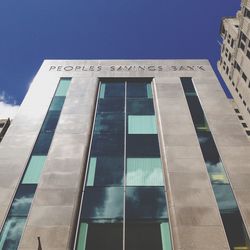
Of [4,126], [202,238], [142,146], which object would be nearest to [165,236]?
[202,238]

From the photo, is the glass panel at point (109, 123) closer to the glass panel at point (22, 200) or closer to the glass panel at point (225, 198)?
the glass panel at point (22, 200)

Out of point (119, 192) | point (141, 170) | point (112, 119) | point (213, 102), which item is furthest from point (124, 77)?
point (119, 192)

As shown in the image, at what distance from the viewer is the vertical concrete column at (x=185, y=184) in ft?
54.5

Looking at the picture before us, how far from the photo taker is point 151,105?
27953mm

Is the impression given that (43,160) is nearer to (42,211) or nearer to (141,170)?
(42,211)

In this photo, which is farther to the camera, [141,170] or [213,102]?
[213,102]

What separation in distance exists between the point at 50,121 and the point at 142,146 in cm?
768

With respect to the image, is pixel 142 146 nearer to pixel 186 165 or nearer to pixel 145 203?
pixel 186 165

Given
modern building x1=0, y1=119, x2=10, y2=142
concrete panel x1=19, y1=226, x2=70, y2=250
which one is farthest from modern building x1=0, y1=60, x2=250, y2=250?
modern building x1=0, y1=119, x2=10, y2=142

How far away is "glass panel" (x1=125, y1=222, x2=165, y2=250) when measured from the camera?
16578mm

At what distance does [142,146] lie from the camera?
2333cm

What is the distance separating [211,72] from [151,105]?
7853mm

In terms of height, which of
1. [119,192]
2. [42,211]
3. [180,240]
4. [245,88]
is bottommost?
[180,240]

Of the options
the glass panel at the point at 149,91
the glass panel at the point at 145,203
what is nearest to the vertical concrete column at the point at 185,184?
the glass panel at the point at 145,203
